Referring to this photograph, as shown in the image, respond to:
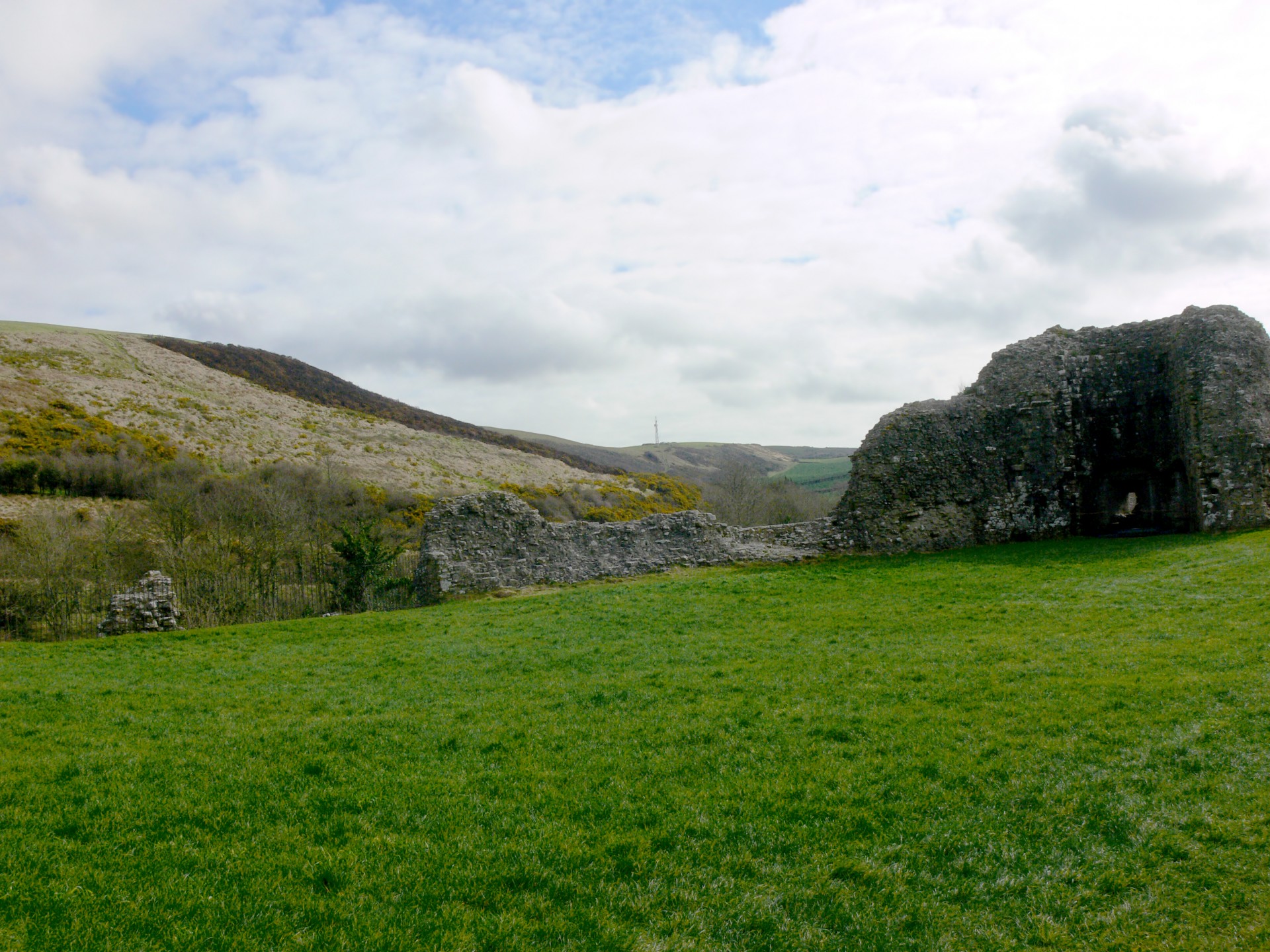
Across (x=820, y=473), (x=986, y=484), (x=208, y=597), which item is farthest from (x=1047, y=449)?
(x=820, y=473)

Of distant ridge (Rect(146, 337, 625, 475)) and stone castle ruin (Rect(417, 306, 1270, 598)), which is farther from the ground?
distant ridge (Rect(146, 337, 625, 475))

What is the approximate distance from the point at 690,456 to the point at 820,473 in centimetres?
2873

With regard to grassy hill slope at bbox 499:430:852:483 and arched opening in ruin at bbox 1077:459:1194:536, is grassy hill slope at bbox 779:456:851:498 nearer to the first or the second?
grassy hill slope at bbox 499:430:852:483

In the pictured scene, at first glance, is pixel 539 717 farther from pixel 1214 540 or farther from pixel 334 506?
pixel 334 506

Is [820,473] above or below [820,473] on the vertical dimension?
above

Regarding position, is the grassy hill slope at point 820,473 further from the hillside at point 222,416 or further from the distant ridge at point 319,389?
the hillside at point 222,416

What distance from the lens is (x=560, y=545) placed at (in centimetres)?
2464

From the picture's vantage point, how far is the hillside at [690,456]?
12256cm

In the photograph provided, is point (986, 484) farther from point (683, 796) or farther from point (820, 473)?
point (820, 473)

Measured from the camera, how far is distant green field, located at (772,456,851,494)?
376 feet

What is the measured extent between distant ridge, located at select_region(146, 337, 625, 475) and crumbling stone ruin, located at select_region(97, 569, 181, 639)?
58.0m

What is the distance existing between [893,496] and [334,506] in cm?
2938

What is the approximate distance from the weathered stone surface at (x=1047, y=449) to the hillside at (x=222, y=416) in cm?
3980

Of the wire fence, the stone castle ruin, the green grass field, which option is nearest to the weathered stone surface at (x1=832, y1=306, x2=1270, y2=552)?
the stone castle ruin
